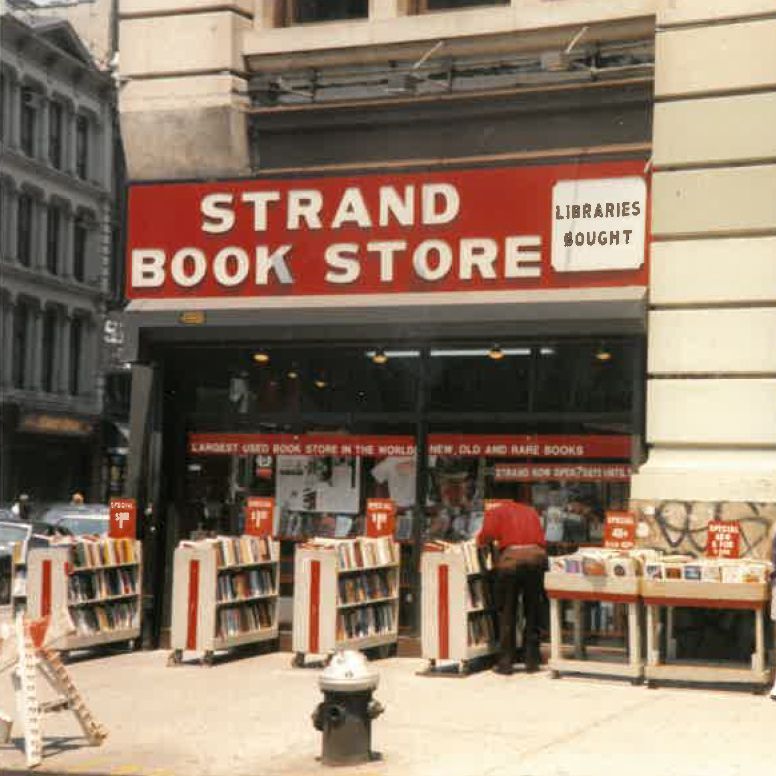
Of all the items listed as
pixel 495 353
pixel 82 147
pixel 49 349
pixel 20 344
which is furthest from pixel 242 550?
pixel 82 147

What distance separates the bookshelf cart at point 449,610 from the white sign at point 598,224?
3015 millimetres

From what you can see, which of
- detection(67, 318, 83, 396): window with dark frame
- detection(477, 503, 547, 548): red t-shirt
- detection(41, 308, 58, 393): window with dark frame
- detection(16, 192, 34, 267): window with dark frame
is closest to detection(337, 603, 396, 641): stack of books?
detection(477, 503, 547, 548): red t-shirt

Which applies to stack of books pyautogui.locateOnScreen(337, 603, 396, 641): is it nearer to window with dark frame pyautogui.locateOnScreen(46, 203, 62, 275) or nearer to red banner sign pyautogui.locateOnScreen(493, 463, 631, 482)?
red banner sign pyautogui.locateOnScreen(493, 463, 631, 482)

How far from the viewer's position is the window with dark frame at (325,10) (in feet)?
60.0

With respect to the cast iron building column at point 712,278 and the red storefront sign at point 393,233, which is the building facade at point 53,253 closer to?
the red storefront sign at point 393,233

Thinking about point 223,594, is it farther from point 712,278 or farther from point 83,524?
point 83,524

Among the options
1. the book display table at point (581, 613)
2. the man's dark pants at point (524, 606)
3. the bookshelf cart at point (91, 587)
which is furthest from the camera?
the bookshelf cart at point (91, 587)

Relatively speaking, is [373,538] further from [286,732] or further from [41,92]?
[41,92]

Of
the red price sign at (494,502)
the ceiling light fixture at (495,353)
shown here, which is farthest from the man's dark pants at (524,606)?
the ceiling light fixture at (495,353)

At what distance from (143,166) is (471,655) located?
21.0ft

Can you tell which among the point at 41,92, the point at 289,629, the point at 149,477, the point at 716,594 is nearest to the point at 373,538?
the point at 289,629

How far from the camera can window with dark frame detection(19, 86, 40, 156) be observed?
56.5m

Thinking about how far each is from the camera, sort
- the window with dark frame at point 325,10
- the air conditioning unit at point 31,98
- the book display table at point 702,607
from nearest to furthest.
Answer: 1. the book display table at point 702,607
2. the window with dark frame at point 325,10
3. the air conditioning unit at point 31,98

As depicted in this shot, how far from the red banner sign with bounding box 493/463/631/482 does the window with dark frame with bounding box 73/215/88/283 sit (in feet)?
149
